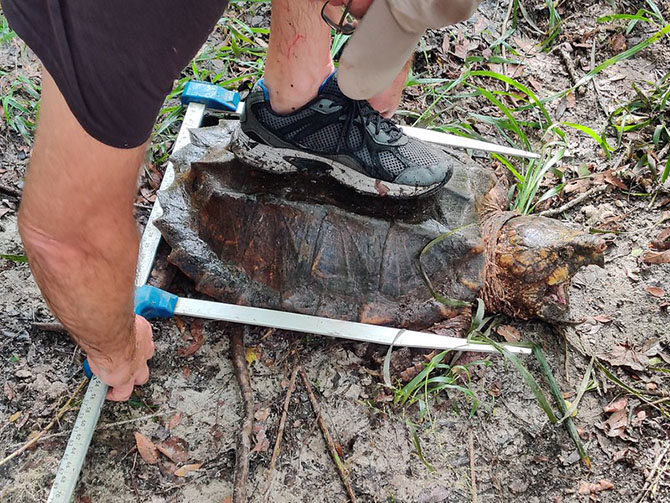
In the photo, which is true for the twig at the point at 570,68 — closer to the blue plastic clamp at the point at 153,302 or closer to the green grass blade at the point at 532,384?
the green grass blade at the point at 532,384

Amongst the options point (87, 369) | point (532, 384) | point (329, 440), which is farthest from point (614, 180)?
point (87, 369)

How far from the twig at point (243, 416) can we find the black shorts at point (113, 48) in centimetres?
114

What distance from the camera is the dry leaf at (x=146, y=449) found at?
71.3 inches

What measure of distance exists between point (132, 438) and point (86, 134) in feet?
3.90

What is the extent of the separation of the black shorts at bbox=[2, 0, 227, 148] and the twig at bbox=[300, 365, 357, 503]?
4.06ft

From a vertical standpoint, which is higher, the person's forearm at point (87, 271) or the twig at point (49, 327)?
the person's forearm at point (87, 271)

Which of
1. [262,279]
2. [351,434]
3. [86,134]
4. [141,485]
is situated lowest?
[141,485]

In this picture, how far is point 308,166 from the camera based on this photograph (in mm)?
1981

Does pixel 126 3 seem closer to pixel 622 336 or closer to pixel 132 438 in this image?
pixel 132 438

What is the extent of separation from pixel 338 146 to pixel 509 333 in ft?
3.31

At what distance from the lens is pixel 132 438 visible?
1.84m

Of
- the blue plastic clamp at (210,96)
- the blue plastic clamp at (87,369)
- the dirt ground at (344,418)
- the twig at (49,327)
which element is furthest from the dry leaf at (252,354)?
the blue plastic clamp at (210,96)

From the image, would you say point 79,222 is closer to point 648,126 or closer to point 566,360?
point 566,360

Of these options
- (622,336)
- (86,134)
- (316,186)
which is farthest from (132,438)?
(622,336)
